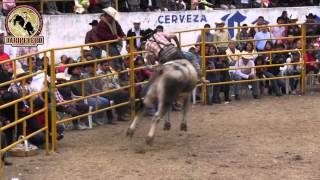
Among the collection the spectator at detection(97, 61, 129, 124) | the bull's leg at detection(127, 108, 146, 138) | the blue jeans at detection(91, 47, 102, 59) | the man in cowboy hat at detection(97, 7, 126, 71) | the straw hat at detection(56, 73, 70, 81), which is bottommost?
the bull's leg at detection(127, 108, 146, 138)

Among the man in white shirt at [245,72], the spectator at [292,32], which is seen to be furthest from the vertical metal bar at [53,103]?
the spectator at [292,32]

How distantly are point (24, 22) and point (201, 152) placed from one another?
344 cm

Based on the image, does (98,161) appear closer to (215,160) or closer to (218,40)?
(215,160)

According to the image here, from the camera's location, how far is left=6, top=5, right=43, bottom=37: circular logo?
1088 cm

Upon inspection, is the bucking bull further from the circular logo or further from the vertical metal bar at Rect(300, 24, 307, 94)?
the vertical metal bar at Rect(300, 24, 307, 94)

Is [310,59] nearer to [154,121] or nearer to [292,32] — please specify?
[292,32]

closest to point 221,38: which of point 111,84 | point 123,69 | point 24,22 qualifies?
point 123,69

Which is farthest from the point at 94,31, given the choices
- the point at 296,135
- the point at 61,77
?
the point at 296,135

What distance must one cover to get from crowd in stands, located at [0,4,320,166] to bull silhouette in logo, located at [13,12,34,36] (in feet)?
1.50

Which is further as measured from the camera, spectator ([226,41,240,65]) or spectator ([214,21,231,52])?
spectator ([214,21,231,52])

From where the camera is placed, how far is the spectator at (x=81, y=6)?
1823 cm

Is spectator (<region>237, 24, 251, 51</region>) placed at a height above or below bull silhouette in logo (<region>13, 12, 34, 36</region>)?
below

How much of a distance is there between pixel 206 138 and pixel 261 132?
93cm

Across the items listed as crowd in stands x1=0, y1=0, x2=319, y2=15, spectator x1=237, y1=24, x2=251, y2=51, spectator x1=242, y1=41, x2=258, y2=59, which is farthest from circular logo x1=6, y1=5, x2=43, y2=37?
crowd in stands x1=0, y1=0, x2=319, y2=15
